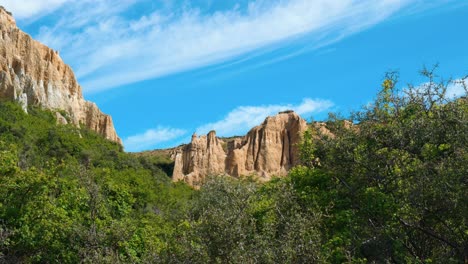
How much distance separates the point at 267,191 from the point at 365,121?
7.51 m

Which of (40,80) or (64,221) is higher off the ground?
(40,80)

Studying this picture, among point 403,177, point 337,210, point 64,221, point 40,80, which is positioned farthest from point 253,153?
point 403,177

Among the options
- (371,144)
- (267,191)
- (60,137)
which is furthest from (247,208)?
(60,137)

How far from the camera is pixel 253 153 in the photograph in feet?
277

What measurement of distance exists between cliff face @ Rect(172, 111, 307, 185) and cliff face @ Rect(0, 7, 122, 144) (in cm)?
1278

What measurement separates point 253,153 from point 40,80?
31325mm

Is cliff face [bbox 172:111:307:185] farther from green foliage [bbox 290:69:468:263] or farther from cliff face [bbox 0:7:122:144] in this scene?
green foliage [bbox 290:69:468:263]

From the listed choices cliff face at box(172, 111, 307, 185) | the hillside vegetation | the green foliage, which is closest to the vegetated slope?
the hillside vegetation

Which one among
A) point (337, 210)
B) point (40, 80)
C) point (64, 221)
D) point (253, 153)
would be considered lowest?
point (337, 210)

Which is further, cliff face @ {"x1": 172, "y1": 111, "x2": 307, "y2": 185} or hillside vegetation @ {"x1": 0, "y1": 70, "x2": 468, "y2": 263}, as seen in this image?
cliff face @ {"x1": 172, "y1": 111, "x2": 307, "y2": 185}

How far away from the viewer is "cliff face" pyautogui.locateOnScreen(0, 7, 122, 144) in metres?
71.4

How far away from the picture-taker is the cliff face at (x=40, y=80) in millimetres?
71438

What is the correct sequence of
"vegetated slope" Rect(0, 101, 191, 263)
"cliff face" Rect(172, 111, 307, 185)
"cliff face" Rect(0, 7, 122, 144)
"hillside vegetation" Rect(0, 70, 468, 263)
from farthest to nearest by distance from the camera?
"cliff face" Rect(172, 111, 307, 185)
"cliff face" Rect(0, 7, 122, 144)
"vegetated slope" Rect(0, 101, 191, 263)
"hillside vegetation" Rect(0, 70, 468, 263)

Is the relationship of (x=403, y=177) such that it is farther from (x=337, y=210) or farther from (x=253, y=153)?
(x=253, y=153)
